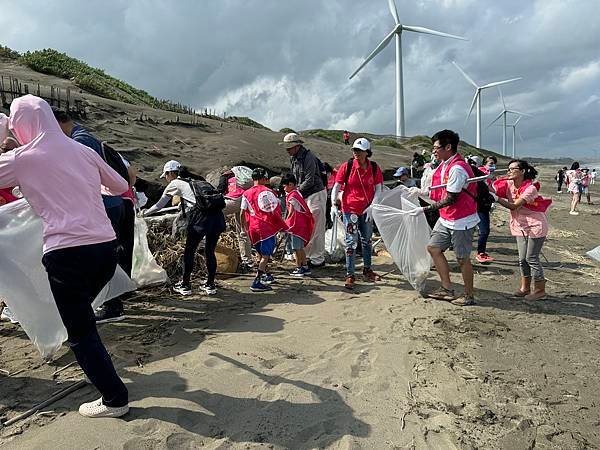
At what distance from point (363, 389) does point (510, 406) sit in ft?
3.06

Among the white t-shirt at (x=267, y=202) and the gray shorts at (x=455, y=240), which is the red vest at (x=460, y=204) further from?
the white t-shirt at (x=267, y=202)

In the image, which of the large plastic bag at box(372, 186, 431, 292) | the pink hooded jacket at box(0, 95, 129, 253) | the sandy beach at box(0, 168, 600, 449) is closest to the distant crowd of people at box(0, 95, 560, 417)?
the pink hooded jacket at box(0, 95, 129, 253)

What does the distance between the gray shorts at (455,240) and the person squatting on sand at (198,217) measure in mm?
2408

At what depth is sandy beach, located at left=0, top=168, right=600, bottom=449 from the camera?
8.47 feet

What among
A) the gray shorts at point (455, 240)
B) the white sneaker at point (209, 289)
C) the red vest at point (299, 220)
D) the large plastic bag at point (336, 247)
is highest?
the red vest at point (299, 220)

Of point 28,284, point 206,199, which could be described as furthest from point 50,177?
point 206,199

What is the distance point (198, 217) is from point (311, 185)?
6.59 ft

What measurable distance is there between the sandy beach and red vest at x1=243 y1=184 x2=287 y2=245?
0.80m

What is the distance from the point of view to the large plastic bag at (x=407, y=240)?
5.31 meters

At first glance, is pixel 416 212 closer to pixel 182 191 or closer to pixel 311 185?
pixel 311 185

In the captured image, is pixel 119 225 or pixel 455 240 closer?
pixel 119 225

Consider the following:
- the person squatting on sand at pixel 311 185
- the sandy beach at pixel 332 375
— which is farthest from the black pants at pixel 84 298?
the person squatting on sand at pixel 311 185

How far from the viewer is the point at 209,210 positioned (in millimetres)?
5133

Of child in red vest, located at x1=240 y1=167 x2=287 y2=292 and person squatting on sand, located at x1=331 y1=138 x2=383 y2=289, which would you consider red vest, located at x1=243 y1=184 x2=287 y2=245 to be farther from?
person squatting on sand, located at x1=331 y1=138 x2=383 y2=289
